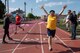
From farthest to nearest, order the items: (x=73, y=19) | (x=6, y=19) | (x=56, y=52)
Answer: (x=73, y=19) → (x=6, y=19) → (x=56, y=52)

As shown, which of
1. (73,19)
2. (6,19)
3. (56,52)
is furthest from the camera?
(73,19)

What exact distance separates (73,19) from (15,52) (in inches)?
264

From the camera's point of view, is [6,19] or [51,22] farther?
[6,19]

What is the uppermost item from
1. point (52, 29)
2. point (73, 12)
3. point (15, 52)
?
point (73, 12)

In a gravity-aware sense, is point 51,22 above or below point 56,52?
above

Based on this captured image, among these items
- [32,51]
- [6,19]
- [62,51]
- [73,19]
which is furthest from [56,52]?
→ [73,19]

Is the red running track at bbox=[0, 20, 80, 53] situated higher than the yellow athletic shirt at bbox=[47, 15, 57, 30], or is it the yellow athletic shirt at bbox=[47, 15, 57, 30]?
the yellow athletic shirt at bbox=[47, 15, 57, 30]

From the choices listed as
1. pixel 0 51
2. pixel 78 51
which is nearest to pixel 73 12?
pixel 78 51

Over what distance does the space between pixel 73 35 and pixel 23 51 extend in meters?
6.20

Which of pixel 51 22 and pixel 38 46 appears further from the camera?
pixel 38 46

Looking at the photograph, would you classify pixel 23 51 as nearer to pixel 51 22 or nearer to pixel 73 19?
pixel 51 22

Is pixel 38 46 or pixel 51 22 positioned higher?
pixel 51 22

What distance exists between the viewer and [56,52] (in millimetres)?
11742

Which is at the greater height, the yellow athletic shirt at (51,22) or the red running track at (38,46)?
the yellow athletic shirt at (51,22)
